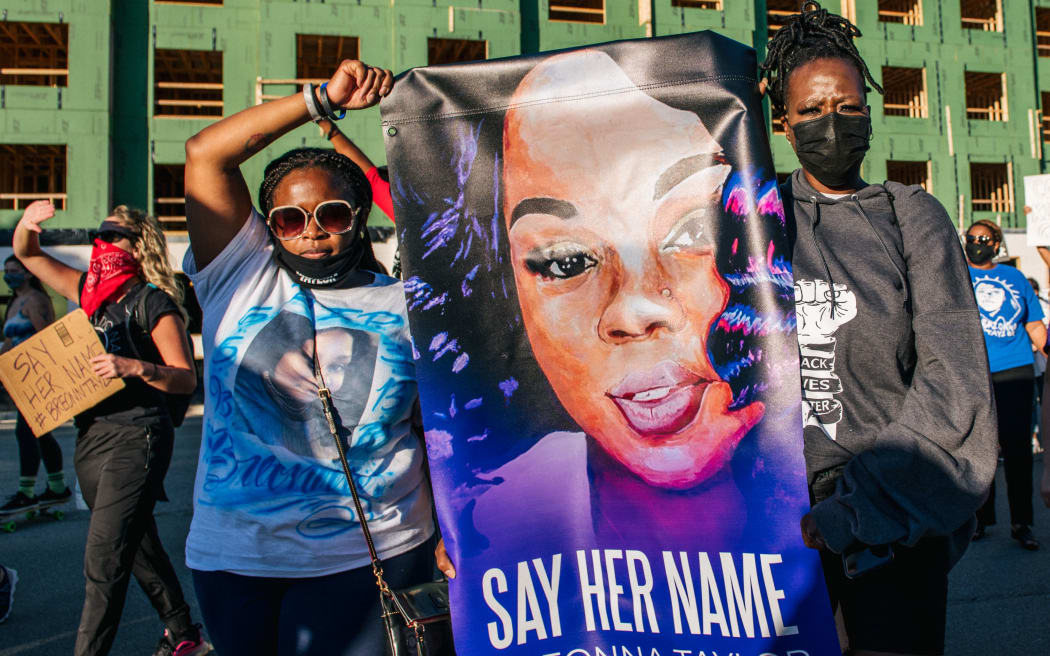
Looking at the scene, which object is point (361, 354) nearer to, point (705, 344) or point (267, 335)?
point (267, 335)

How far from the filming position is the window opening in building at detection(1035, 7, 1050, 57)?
27.8m

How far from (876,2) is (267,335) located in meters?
28.8

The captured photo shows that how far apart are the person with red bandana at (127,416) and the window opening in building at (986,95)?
29.3 metres

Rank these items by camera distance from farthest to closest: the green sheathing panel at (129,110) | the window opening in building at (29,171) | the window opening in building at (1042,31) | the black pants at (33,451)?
the window opening in building at (1042,31) < the window opening in building at (29,171) < the green sheathing panel at (129,110) < the black pants at (33,451)

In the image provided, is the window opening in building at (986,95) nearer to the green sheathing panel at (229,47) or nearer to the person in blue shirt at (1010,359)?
the green sheathing panel at (229,47)

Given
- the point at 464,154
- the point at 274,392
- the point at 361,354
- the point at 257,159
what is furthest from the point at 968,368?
the point at 257,159

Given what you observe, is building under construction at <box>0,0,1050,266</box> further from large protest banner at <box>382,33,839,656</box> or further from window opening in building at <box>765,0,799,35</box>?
large protest banner at <box>382,33,839,656</box>

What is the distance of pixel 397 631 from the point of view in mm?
1899

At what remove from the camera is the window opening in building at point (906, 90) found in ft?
86.3

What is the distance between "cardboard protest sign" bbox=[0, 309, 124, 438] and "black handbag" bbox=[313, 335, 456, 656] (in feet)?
5.91

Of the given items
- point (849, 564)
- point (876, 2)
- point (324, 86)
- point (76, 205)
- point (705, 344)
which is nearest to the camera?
point (849, 564)

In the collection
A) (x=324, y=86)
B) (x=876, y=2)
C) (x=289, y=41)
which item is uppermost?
(x=876, y=2)

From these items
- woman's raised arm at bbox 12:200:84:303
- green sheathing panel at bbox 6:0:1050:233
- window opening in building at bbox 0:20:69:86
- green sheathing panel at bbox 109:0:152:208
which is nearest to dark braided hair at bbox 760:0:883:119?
woman's raised arm at bbox 12:200:84:303

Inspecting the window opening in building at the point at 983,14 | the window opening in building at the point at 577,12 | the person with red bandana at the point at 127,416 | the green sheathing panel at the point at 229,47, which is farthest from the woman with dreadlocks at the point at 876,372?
the window opening in building at the point at 983,14
